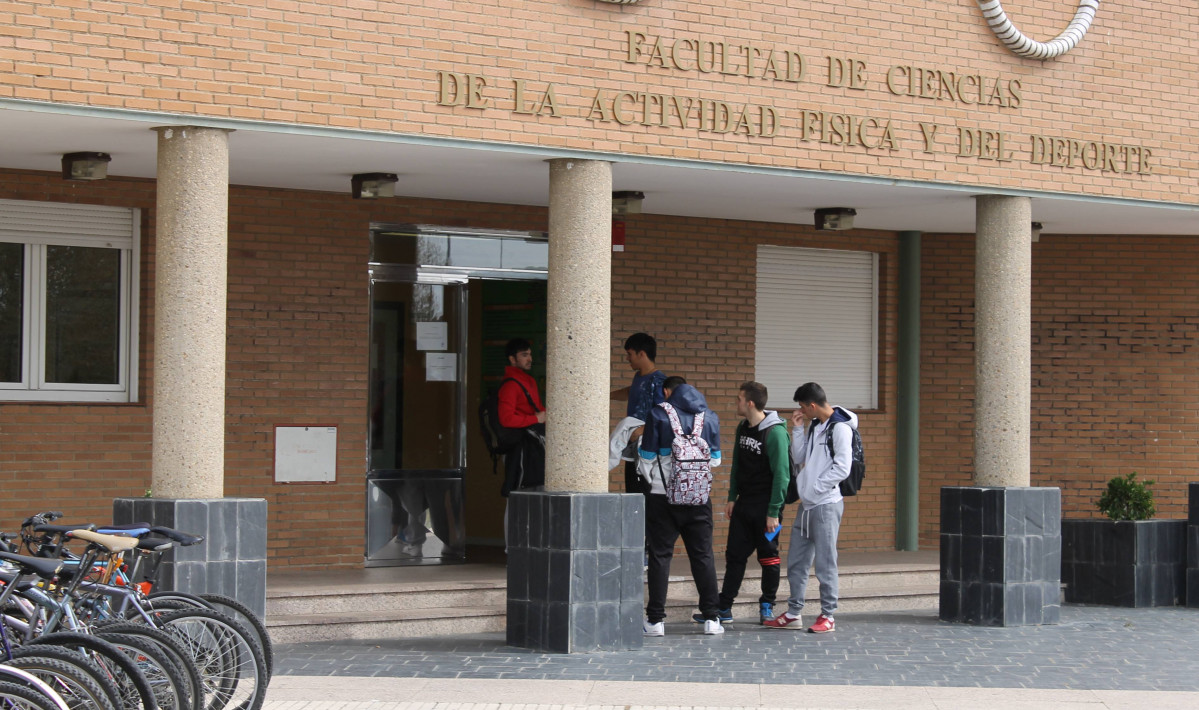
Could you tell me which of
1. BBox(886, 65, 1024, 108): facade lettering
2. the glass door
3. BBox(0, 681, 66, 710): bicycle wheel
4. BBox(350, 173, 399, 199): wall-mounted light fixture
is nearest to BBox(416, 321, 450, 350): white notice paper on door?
the glass door

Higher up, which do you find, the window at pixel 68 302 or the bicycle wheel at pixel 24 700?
the window at pixel 68 302

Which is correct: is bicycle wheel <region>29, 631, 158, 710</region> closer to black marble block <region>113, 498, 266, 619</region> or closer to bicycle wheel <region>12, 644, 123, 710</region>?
bicycle wheel <region>12, 644, 123, 710</region>

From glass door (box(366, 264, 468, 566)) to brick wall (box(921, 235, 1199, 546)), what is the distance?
482cm

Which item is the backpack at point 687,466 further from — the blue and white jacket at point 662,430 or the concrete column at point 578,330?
the concrete column at point 578,330

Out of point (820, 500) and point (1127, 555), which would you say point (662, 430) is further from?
point (1127, 555)

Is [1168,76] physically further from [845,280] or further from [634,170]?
[634,170]

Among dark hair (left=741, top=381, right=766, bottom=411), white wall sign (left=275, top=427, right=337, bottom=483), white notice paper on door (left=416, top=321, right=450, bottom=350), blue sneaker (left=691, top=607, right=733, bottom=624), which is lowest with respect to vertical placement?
blue sneaker (left=691, top=607, right=733, bottom=624)

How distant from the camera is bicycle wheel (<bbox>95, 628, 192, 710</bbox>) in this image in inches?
240

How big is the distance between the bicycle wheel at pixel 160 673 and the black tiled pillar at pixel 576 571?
151 inches

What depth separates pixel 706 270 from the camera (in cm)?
1365

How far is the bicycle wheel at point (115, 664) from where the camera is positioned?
18.7 feet

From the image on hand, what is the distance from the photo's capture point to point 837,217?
12.8 meters

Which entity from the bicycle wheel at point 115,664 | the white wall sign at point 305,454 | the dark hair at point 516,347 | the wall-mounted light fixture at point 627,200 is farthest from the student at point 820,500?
the bicycle wheel at point 115,664

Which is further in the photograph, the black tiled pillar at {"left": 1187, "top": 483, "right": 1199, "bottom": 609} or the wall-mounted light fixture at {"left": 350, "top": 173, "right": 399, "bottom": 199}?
the black tiled pillar at {"left": 1187, "top": 483, "right": 1199, "bottom": 609}
